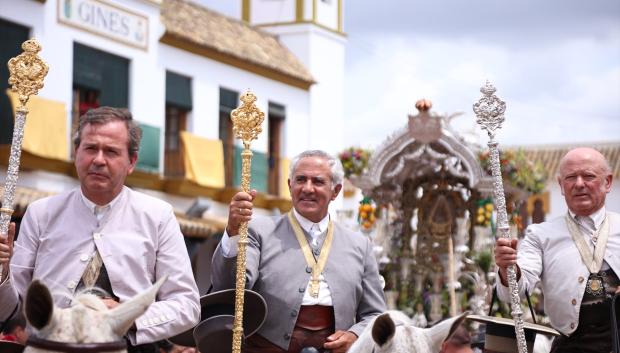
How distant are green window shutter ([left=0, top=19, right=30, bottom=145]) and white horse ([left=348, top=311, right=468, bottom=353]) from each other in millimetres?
18534

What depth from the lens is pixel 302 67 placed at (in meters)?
32.8

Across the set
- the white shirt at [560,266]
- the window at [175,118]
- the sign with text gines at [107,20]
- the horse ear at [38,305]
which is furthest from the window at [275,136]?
the horse ear at [38,305]

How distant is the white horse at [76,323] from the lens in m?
4.58

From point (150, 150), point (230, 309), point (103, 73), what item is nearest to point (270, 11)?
point (150, 150)

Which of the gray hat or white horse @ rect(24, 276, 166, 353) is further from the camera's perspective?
the gray hat

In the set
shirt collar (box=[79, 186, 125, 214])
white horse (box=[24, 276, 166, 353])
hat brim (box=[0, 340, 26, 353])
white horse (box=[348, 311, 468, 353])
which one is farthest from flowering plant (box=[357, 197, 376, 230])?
white horse (box=[24, 276, 166, 353])

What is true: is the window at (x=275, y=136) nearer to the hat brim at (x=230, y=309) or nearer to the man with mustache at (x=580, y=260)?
A: the man with mustache at (x=580, y=260)

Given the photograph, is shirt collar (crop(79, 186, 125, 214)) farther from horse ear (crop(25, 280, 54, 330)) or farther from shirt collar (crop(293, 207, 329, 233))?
shirt collar (crop(293, 207, 329, 233))

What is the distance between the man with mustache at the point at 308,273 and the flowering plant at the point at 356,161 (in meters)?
8.45

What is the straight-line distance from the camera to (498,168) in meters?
6.36

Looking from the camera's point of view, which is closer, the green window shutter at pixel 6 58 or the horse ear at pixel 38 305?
the horse ear at pixel 38 305

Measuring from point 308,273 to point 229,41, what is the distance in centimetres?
2343

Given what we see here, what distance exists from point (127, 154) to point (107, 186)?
17 centimetres

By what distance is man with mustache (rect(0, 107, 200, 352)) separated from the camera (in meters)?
5.58
